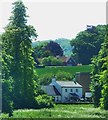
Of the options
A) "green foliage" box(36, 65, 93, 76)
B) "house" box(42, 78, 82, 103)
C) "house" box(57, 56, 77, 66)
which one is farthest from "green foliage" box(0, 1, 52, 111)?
"house" box(57, 56, 77, 66)

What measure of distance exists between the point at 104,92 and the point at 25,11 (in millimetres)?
7376

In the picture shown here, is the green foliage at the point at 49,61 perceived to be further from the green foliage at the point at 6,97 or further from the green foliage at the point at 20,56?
the green foliage at the point at 6,97

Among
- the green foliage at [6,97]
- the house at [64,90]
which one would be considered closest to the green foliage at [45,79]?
the house at [64,90]

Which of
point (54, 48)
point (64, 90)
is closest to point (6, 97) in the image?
point (64, 90)

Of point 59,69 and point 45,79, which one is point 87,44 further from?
point 45,79

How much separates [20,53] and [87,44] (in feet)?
83.8

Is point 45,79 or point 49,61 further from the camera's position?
point 49,61

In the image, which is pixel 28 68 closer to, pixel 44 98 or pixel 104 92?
pixel 44 98

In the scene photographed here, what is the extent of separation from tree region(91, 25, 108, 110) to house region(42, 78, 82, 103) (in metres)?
9.96

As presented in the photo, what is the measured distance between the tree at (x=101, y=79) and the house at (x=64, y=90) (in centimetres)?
996

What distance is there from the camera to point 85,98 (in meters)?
42.9

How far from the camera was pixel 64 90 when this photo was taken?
42406mm

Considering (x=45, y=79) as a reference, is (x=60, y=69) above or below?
above

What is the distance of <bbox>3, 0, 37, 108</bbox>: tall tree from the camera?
27.6 metres
